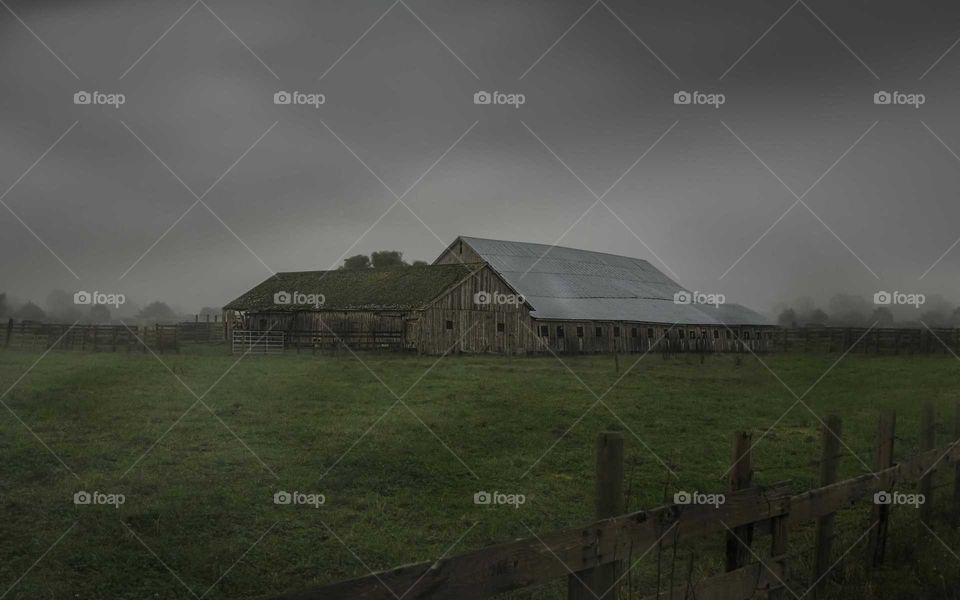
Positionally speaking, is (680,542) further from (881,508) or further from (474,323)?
(474,323)

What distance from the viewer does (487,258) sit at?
46.2m

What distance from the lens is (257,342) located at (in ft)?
124

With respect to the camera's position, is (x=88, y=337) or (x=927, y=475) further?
(x=88, y=337)

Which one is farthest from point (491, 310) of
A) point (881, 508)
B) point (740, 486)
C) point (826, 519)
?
point (740, 486)

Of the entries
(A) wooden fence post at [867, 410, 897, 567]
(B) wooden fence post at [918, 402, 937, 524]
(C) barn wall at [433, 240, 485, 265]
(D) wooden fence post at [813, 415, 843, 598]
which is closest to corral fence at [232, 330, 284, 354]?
(C) barn wall at [433, 240, 485, 265]

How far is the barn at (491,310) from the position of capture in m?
36.6

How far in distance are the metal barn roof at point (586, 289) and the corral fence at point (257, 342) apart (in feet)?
40.3

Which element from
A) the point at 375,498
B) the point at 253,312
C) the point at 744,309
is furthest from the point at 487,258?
the point at 375,498

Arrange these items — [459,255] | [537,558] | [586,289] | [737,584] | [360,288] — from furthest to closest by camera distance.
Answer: [459,255] → [586,289] → [360,288] → [737,584] → [537,558]

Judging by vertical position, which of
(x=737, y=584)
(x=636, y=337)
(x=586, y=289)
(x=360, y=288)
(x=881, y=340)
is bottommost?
(x=737, y=584)

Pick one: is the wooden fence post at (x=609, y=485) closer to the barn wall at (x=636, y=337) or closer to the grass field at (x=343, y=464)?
the grass field at (x=343, y=464)

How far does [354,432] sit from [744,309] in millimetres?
42266

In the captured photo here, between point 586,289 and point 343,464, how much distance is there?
114 feet

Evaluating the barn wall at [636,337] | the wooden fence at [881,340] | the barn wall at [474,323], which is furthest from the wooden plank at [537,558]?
the wooden fence at [881,340]
